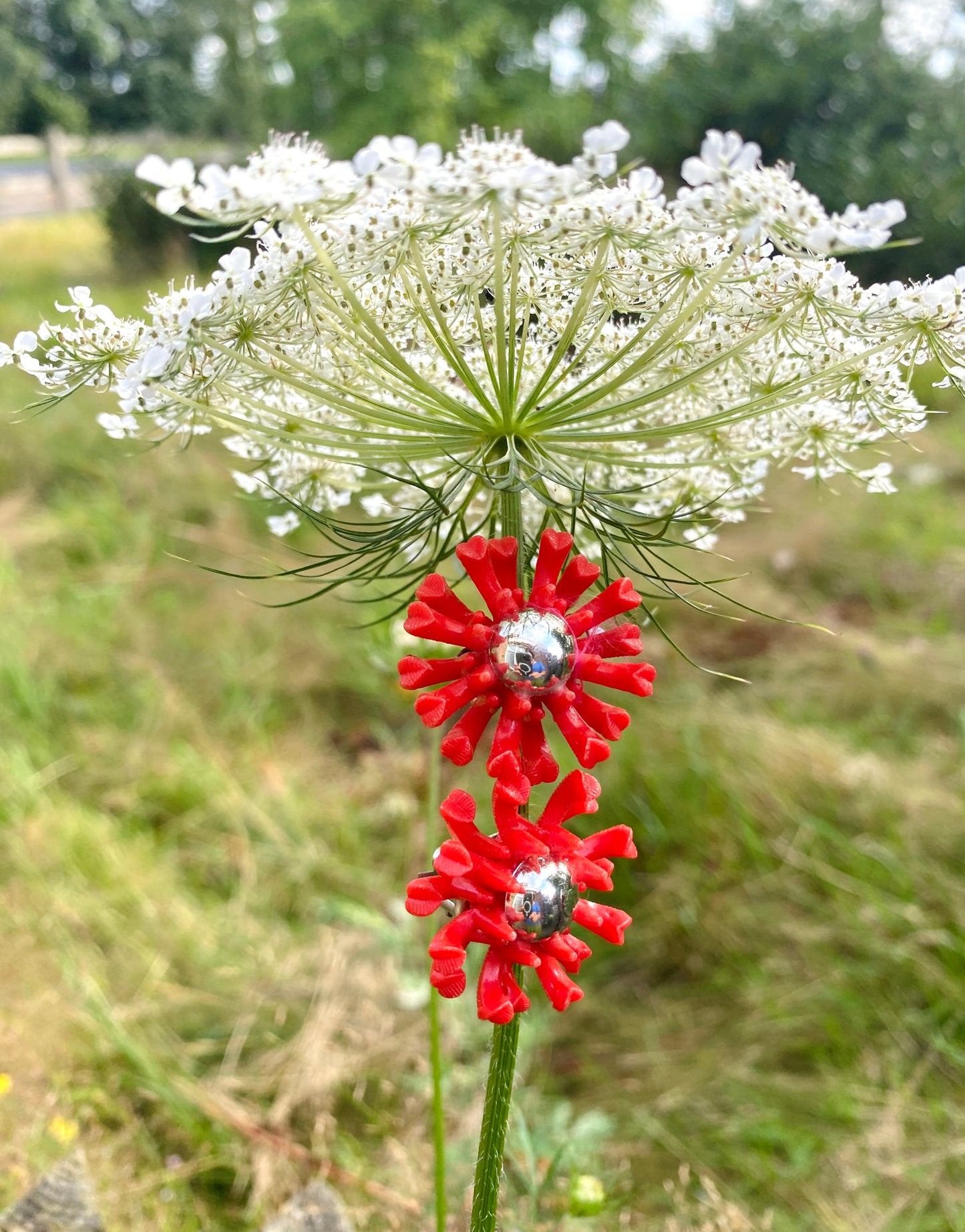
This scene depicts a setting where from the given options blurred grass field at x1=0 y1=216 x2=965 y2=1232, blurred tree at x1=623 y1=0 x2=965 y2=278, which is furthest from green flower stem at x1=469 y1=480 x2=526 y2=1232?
blurred tree at x1=623 y1=0 x2=965 y2=278

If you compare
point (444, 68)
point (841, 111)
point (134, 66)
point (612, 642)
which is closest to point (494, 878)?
point (612, 642)

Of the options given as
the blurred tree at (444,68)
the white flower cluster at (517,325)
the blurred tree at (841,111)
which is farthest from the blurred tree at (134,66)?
the white flower cluster at (517,325)

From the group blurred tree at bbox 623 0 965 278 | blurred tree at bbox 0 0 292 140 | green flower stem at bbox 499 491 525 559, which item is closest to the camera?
green flower stem at bbox 499 491 525 559

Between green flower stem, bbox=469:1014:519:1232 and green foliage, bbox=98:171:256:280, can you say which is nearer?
green flower stem, bbox=469:1014:519:1232

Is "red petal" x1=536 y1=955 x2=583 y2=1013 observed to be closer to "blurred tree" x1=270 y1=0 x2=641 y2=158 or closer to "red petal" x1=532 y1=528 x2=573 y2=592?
"red petal" x1=532 y1=528 x2=573 y2=592

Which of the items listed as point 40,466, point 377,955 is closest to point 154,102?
point 40,466

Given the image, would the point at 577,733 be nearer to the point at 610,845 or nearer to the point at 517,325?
the point at 610,845
